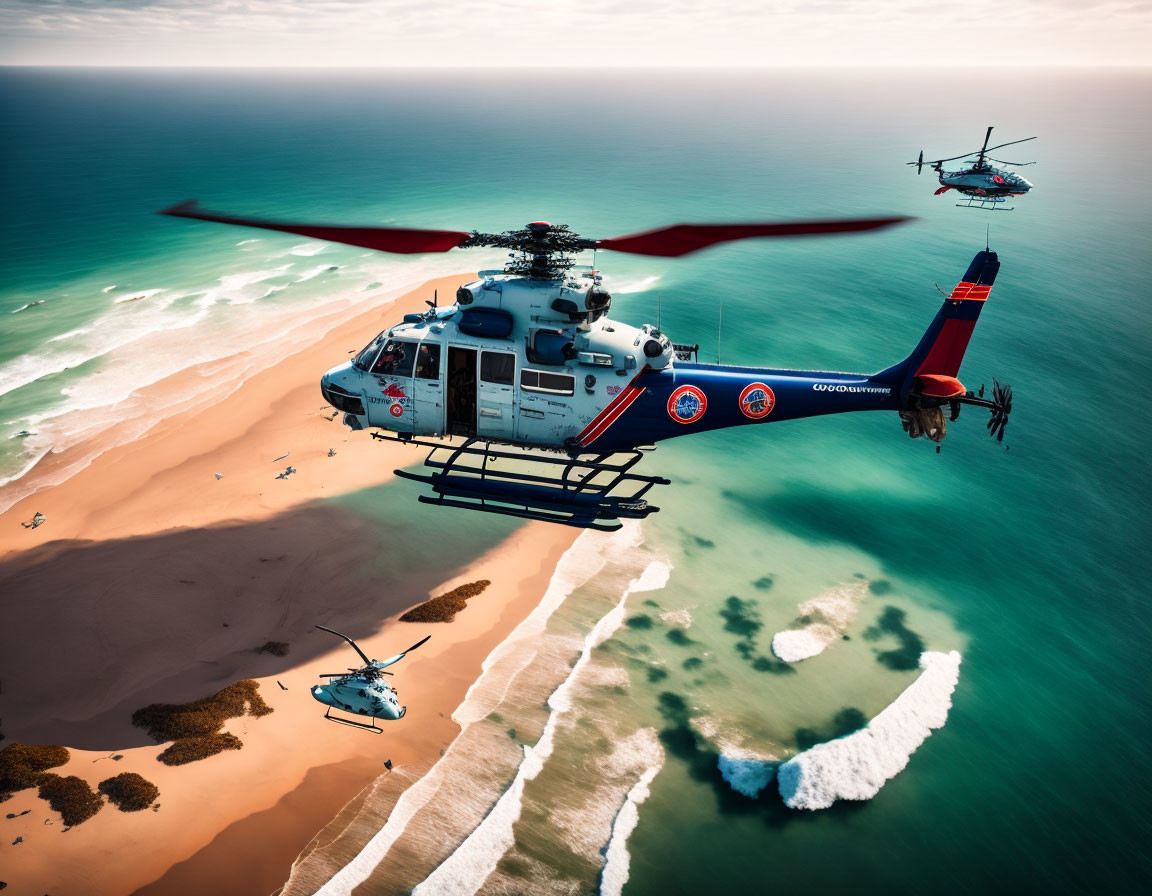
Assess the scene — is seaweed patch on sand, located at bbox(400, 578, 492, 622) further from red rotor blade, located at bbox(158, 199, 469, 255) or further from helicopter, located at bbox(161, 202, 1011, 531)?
red rotor blade, located at bbox(158, 199, 469, 255)

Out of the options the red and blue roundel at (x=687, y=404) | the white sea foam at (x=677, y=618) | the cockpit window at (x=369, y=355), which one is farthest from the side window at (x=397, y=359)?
the white sea foam at (x=677, y=618)

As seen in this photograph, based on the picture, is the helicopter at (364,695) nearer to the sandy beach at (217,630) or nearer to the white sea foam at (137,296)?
the sandy beach at (217,630)

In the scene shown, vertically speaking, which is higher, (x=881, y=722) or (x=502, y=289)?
(x=502, y=289)

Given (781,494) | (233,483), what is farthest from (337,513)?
(781,494)

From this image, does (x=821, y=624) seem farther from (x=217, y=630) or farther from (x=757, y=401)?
(x=217, y=630)

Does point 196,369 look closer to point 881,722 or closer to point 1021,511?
point 881,722

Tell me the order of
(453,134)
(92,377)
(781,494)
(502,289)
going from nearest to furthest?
(502,289)
(781,494)
(92,377)
(453,134)
